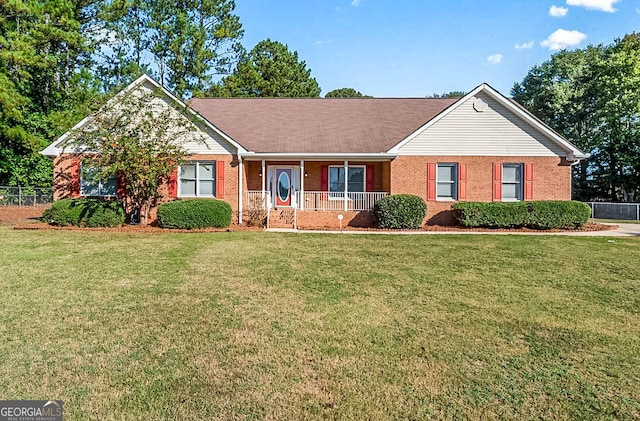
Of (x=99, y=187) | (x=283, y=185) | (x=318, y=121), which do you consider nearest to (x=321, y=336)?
(x=283, y=185)

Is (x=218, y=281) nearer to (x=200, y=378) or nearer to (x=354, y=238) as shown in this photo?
(x=200, y=378)

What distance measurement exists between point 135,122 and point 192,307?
11652 mm

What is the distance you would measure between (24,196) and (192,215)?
17.0 metres

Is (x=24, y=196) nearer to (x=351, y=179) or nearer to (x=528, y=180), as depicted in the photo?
(x=351, y=179)

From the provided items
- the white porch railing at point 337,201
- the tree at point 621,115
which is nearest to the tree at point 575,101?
the tree at point 621,115

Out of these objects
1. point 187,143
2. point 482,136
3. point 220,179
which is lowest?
point 220,179

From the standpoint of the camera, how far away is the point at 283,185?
1802 centimetres

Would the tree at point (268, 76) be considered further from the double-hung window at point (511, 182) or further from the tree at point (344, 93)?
the double-hung window at point (511, 182)

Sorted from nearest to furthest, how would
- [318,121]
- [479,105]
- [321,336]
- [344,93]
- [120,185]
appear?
[321,336]
[479,105]
[120,185]
[318,121]
[344,93]

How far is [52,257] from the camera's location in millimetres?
8672

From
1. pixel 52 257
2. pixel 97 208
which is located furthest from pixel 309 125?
pixel 52 257

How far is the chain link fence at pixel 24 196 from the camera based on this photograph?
23.4 meters

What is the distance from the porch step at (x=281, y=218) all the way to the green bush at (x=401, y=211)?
3.65 m

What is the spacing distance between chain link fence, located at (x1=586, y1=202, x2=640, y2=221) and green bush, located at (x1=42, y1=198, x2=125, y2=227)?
26247 mm
